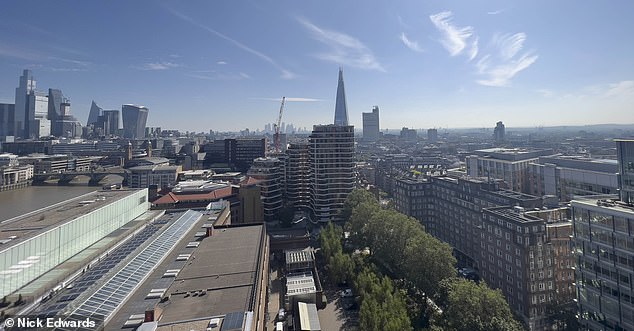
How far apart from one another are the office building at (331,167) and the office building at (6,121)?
163 m

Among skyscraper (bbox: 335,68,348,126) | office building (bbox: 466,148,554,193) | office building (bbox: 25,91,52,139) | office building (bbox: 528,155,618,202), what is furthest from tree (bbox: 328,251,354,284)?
office building (bbox: 25,91,52,139)

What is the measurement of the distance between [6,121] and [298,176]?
161 m

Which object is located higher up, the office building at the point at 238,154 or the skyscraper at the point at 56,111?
the skyscraper at the point at 56,111

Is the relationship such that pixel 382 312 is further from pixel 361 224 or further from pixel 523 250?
pixel 361 224

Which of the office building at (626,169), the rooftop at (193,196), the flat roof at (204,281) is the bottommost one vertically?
the flat roof at (204,281)

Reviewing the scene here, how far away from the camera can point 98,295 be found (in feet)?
38.0

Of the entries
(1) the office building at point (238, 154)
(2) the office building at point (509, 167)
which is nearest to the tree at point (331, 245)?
(2) the office building at point (509, 167)

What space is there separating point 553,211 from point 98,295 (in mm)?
24942

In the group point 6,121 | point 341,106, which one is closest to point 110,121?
point 6,121

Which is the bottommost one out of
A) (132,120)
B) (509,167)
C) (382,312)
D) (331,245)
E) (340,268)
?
(340,268)

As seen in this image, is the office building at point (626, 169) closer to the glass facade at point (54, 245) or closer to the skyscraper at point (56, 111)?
the glass facade at point (54, 245)

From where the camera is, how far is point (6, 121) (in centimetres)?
13788

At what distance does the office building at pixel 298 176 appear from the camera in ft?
133

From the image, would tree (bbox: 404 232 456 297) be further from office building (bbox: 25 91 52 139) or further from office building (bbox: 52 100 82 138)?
office building (bbox: 52 100 82 138)
